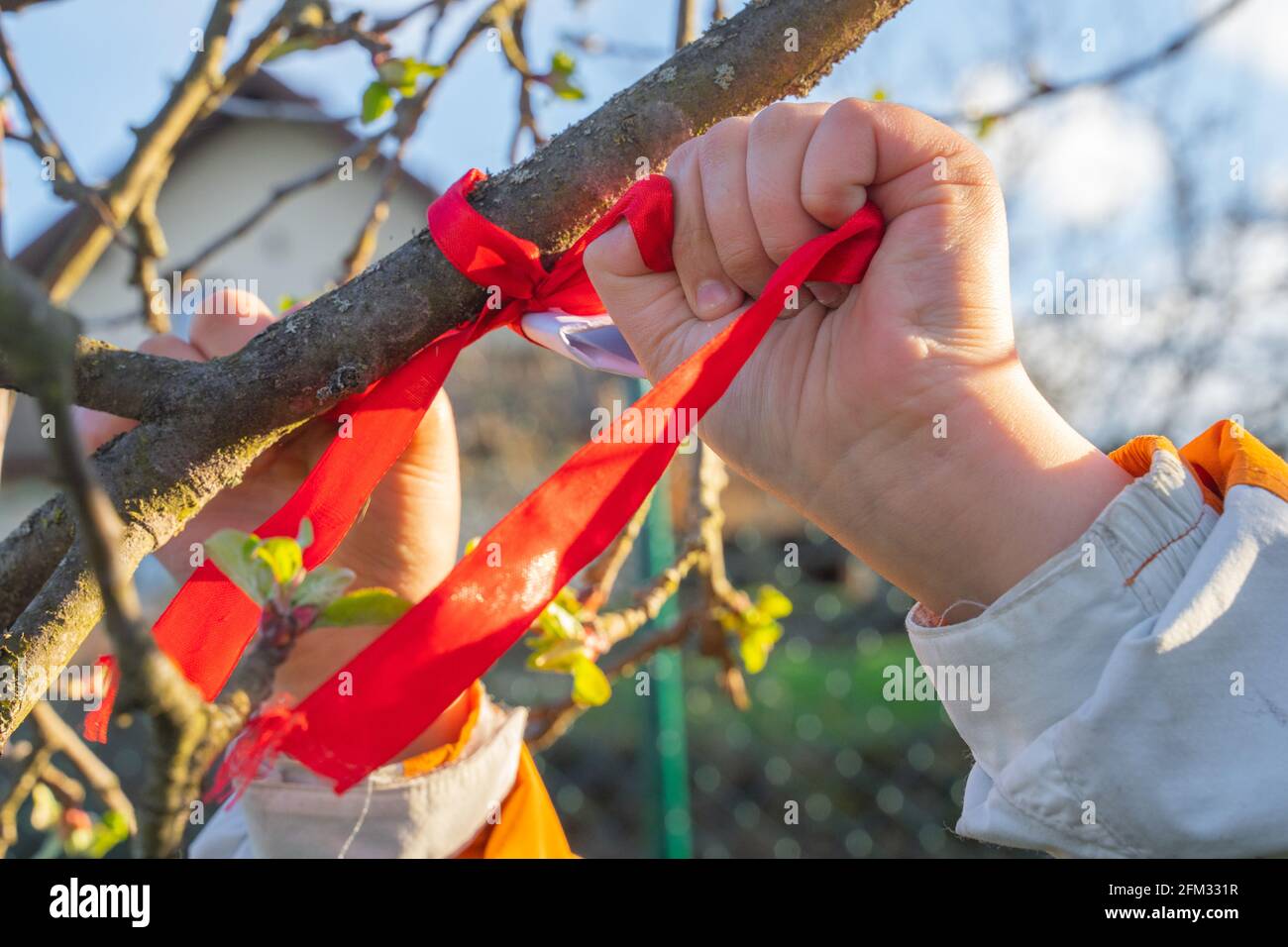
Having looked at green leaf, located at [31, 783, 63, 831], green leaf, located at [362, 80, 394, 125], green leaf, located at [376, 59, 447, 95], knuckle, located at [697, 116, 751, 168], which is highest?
green leaf, located at [376, 59, 447, 95]

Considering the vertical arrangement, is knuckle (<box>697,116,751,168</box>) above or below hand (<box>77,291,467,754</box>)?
above

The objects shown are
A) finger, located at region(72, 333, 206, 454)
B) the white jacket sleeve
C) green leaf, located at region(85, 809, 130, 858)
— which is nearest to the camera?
the white jacket sleeve

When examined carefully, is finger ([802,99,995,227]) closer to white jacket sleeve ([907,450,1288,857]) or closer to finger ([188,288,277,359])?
white jacket sleeve ([907,450,1288,857])

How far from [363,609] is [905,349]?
0.40 metres

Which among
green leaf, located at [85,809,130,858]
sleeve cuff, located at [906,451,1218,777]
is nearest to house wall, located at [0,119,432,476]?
green leaf, located at [85,809,130,858]

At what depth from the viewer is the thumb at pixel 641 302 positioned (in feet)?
2.40

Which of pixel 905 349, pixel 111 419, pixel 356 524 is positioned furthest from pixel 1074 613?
pixel 111 419

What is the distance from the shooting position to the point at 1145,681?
0.62 metres

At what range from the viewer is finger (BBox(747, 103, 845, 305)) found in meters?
0.69

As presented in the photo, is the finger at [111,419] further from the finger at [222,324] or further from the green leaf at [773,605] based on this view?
the green leaf at [773,605]

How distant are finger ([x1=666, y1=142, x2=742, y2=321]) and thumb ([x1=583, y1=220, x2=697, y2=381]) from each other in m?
0.02

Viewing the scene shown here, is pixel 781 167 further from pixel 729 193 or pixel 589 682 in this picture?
pixel 589 682

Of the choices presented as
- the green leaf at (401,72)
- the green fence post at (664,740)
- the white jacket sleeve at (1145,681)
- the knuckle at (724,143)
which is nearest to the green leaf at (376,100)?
the green leaf at (401,72)

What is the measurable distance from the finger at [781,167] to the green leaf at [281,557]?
0.39m
